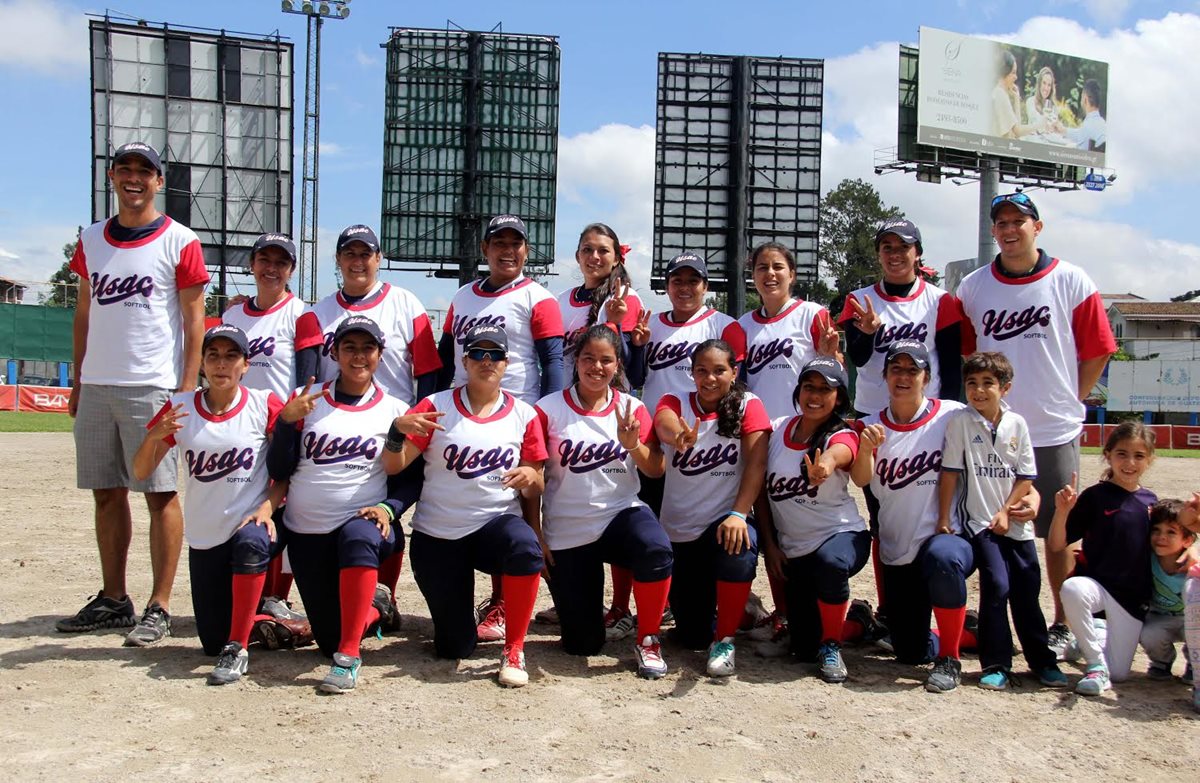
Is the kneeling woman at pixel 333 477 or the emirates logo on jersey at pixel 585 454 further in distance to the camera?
the emirates logo on jersey at pixel 585 454

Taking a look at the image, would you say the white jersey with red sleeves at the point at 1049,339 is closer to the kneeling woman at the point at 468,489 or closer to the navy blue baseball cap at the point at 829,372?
the navy blue baseball cap at the point at 829,372

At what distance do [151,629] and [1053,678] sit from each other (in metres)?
4.04

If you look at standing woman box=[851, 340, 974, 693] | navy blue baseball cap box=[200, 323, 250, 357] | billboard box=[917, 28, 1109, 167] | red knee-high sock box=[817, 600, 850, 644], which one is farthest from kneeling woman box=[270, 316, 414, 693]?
billboard box=[917, 28, 1109, 167]

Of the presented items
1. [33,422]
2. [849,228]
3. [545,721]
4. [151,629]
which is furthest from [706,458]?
[849,228]

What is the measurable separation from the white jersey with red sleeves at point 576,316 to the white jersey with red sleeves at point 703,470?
Answer: 1.74ft

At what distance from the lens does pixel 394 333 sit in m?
4.86

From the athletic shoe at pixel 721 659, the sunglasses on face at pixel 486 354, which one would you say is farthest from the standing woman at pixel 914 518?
the sunglasses on face at pixel 486 354

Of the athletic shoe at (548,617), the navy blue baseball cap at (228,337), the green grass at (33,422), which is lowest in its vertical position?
the green grass at (33,422)

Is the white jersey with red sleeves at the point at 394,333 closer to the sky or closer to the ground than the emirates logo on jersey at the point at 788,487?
closer to the sky

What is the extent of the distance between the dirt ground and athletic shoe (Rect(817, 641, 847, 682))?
0.05 metres

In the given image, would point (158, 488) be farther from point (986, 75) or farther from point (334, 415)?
point (986, 75)

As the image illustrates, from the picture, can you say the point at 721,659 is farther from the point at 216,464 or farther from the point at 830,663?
the point at 216,464

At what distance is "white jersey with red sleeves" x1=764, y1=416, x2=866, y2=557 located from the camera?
4.46 m

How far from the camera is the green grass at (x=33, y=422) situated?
19094mm
